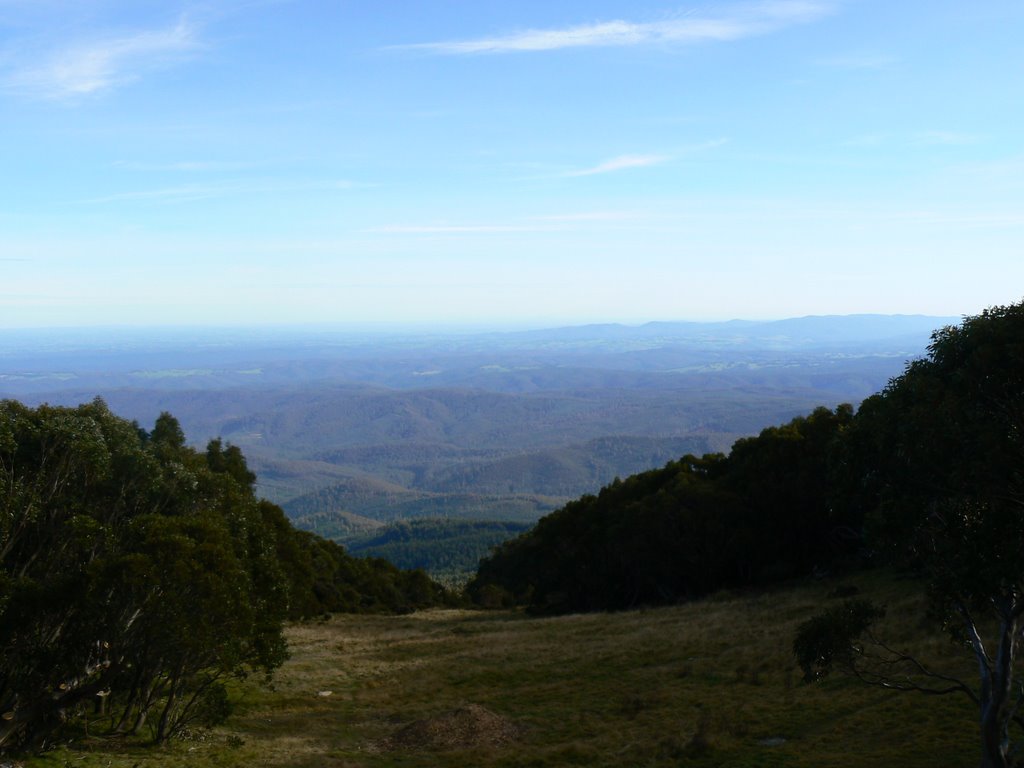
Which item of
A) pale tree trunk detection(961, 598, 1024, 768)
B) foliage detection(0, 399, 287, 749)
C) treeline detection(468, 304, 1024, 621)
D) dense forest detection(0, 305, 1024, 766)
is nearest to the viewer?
treeline detection(468, 304, 1024, 621)

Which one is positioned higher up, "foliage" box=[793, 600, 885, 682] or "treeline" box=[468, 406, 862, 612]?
"foliage" box=[793, 600, 885, 682]

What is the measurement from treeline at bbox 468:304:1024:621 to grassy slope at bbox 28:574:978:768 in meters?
3.95

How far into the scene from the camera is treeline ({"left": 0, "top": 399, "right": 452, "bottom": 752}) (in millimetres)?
14734

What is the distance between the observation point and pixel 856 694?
723 inches

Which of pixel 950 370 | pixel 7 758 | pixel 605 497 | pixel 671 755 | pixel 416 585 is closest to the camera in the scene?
pixel 950 370

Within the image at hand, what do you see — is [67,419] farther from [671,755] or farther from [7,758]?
[671,755]

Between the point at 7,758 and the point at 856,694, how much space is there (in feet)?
62.2

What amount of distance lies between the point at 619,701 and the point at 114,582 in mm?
13725

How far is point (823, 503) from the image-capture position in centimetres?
3697

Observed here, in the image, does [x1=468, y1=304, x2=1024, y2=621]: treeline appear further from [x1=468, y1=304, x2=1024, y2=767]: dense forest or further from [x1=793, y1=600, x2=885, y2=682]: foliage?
[x1=793, y1=600, x2=885, y2=682]: foliage

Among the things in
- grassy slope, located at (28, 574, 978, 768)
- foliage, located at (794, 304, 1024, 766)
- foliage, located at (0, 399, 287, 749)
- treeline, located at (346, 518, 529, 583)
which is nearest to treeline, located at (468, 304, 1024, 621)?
foliage, located at (794, 304, 1024, 766)

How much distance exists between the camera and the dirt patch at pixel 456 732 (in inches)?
739

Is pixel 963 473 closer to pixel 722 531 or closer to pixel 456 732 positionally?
pixel 456 732

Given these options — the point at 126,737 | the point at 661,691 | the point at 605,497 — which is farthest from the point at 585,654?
the point at 605,497
